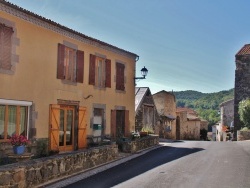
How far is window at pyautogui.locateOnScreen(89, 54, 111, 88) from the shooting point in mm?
16275

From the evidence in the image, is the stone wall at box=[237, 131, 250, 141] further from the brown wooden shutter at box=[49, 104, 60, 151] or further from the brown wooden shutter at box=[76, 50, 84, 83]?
the brown wooden shutter at box=[49, 104, 60, 151]

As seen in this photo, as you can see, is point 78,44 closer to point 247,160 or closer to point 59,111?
point 59,111

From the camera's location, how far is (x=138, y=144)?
59.0 ft

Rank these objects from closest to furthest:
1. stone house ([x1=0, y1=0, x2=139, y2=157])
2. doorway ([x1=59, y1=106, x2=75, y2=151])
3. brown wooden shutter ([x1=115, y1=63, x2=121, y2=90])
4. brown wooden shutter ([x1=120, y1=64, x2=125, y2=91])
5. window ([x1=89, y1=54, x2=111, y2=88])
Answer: stone house ([x1=0, y1=0, x2=139, y2=157]), doorway ([x1=59, y1=106, x2=75, y2=151]), window ([x1=89, y1=54, x2=111, y2=88]), brown wooden shutter ([x1=115, y1=63, x2=121, y2=90]), brown wooden shutter ([x1=120, y1=64, x2=125, y2=91])

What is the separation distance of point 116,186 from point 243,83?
26.2m

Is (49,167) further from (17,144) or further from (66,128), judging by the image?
(66,128)

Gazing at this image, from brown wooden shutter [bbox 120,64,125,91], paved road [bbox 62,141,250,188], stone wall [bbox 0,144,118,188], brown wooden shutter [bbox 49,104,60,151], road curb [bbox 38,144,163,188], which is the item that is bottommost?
road curb [bbox 38,144,163,188]

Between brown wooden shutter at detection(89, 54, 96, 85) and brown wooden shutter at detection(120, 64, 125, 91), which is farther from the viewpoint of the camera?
brown wooden shutter at detection(120, 64, 125, 91)

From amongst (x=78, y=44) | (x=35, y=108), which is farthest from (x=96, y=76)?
(x=35, y=108)

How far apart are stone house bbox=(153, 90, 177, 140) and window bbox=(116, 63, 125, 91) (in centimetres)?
1449

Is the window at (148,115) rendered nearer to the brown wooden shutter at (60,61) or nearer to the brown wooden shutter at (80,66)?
the brown wooden shutter at (80,66)

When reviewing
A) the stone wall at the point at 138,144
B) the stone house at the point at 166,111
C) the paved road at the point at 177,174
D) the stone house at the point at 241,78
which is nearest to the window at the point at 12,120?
the paved road at the point at 177,174

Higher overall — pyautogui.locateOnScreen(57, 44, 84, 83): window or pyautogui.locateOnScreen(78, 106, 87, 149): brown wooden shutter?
pyautogui.locateOnScreen(57, 44, 84, 83): window

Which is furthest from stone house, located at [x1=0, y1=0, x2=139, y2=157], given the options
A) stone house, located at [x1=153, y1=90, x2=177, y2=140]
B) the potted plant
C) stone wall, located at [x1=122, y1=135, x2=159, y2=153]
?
stone house, located at [x1=153, y1=90, x2=177, y2=140]
